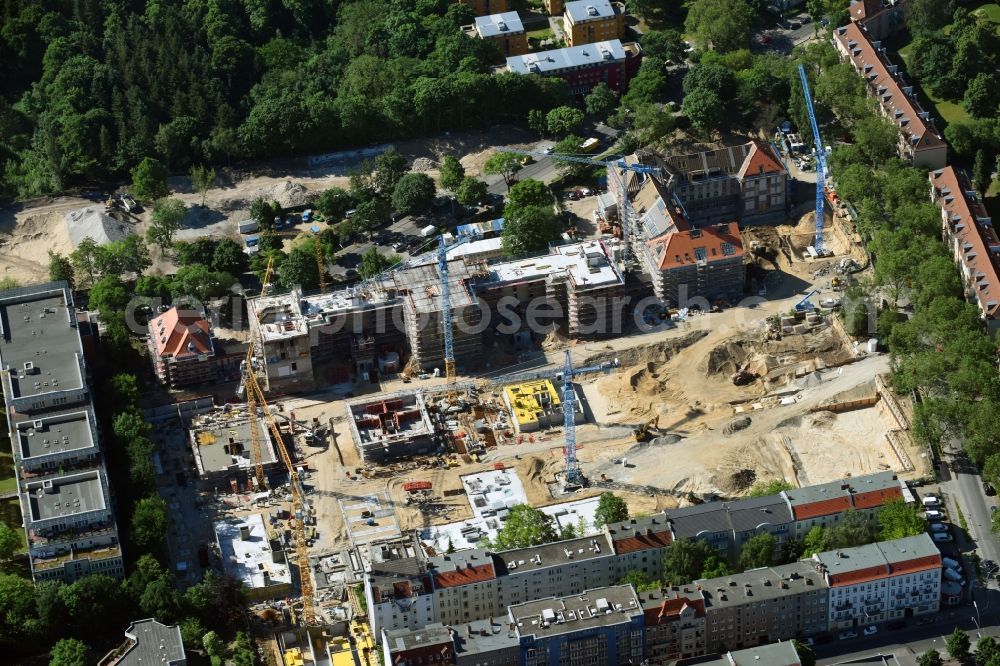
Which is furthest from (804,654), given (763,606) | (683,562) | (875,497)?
(875,497)

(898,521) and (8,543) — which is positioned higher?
(8,543)

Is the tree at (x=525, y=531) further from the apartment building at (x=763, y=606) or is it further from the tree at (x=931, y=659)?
the tree at (x=931, y=659)

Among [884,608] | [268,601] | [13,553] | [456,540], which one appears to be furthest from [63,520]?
[884,608]

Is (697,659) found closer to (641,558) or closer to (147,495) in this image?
(641,558)

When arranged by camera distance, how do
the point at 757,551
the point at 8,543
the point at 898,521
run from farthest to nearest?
the point at 8,543, the point at 898,521, the point at 757,551

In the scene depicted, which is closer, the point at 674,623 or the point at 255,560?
the point at 674,623

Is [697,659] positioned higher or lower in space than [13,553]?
lower

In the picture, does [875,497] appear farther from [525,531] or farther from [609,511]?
[525,531]
